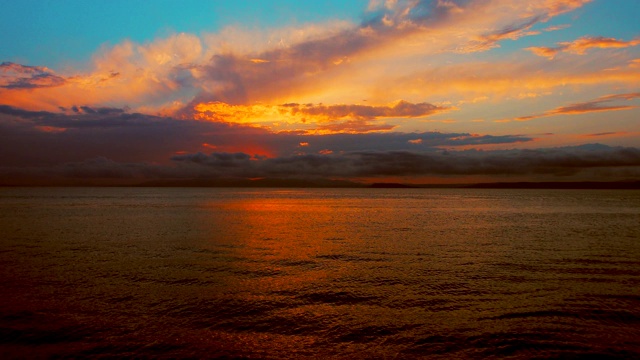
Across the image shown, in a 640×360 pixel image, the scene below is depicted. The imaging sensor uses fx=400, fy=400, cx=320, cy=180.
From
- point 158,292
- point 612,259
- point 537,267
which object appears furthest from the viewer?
point 612,259

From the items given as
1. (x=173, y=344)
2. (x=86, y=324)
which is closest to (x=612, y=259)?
(x=173, y=344)

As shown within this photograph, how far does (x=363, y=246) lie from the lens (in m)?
42.3

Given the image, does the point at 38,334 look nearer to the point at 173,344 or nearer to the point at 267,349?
the point at 173,344

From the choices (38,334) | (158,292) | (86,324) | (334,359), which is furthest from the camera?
(158,292)

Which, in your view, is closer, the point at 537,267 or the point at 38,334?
the point at 38,334

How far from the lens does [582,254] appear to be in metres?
36.4

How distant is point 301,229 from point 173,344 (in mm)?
43987

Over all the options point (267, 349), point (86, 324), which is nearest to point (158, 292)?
point (86, 324)

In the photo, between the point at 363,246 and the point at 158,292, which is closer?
the point at 158,292

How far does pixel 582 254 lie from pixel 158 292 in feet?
117

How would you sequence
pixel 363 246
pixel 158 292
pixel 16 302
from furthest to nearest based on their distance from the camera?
pixel 363 246 → pixel 158 292 → pixel 16 302

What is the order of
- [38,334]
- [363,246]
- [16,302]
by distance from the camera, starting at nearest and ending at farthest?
[38,334], [16,302], [363,246]

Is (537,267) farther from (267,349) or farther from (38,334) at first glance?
(38,334)

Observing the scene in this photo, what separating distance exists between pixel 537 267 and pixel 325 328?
2120 cm
